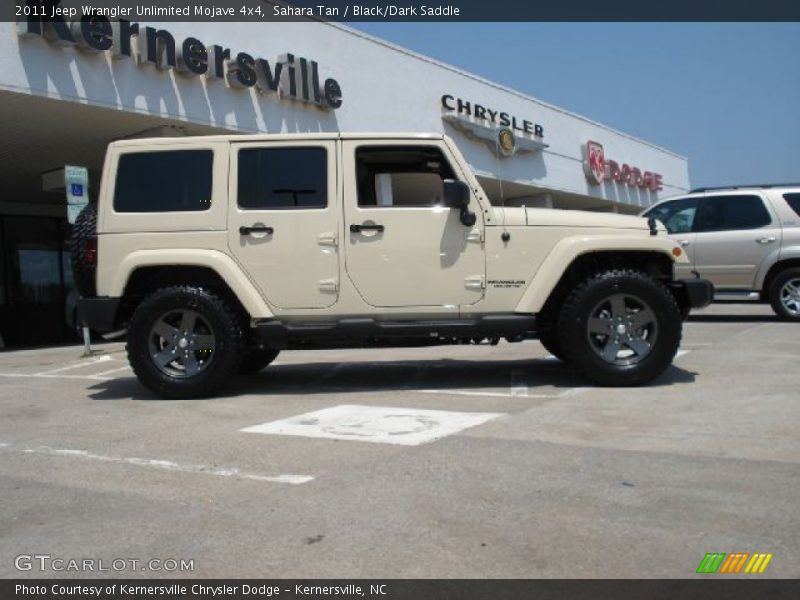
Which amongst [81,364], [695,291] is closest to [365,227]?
[695,291]

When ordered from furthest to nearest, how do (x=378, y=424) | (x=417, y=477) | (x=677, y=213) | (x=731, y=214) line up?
(x=677, y=213), (x=731, y=214), (x=378, y=424), (x=417, y=477)

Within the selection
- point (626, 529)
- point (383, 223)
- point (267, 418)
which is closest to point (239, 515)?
point (626, 529)

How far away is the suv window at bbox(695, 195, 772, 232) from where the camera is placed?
11.2m

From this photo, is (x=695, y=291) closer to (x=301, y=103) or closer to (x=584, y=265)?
(x=584, y=265)

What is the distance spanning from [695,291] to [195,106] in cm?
942

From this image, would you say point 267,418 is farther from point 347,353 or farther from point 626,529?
point 347,353

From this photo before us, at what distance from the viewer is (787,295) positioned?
36.2 ft

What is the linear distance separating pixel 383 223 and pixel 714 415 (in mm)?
2945

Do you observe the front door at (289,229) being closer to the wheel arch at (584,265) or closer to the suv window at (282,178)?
the suv window at (282,178)

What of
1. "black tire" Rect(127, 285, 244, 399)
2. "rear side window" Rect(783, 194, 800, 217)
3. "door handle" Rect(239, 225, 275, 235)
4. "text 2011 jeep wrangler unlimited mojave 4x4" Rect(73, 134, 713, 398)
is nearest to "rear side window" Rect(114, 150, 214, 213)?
"text 2011 jeep wrangler unlimited mojave 4x4" Rect(73, 134, 713, 398)

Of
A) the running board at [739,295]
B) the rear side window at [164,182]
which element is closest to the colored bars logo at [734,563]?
the rear side window at [164,182]

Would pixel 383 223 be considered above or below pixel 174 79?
below

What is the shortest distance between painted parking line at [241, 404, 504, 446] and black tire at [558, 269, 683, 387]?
124 centimetres
